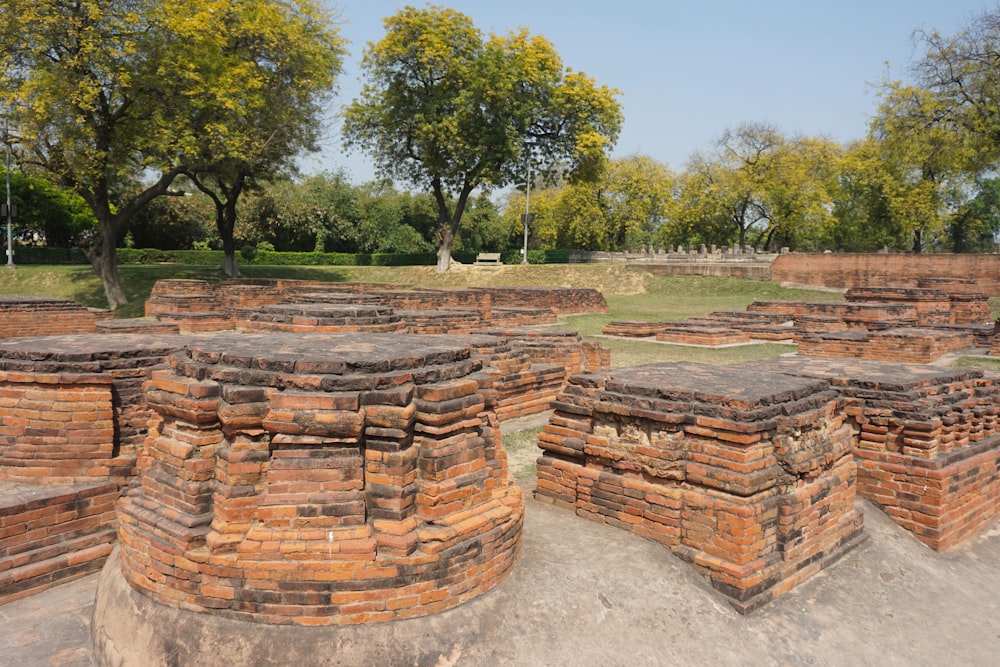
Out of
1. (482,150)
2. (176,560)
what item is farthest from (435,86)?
(176,560)

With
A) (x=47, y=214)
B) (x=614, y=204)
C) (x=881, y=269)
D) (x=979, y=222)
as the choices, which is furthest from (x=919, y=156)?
(x=47, y=214)

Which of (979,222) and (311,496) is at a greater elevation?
(979,222)

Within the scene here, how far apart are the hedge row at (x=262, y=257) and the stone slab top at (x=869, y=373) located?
26.4 metres

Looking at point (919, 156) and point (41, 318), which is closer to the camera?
point (41, 318)

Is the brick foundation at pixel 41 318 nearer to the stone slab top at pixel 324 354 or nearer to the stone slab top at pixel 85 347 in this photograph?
the stone slab top at pixel 85 347

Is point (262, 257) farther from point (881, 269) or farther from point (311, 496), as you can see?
point (311, 496)

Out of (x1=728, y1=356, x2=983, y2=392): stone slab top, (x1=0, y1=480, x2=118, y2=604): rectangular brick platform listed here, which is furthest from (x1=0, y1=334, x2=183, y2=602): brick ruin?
(x1=728, y1=356, x2=983, y2=392): stone slab top

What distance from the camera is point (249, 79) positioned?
17656 mm

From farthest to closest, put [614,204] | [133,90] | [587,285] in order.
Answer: [614,204], [587,285], [133,90]

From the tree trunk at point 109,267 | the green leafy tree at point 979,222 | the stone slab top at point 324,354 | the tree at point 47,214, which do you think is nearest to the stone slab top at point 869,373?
the stone slab top at point 324,354

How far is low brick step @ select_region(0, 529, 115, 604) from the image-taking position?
376 cm

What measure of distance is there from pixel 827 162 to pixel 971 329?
26234mm

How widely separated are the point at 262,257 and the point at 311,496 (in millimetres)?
30663

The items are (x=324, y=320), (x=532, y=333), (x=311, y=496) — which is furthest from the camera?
(x=532, y=333)
